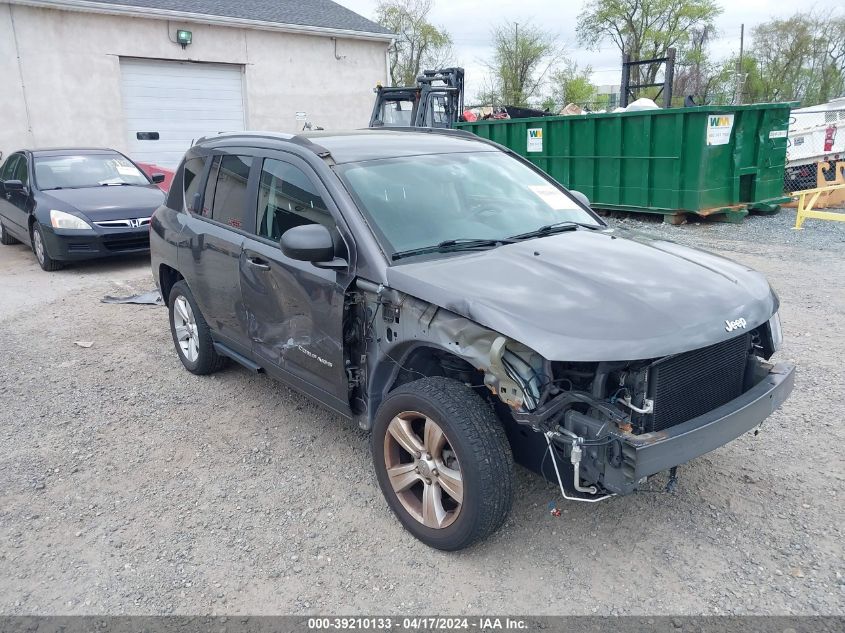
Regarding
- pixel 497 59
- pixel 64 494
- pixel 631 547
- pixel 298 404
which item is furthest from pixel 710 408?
pixel 497 59

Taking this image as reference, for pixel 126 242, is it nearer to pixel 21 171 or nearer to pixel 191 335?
pixel 21 171

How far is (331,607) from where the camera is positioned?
9.36ft

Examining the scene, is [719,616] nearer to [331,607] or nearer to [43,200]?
[331,607]

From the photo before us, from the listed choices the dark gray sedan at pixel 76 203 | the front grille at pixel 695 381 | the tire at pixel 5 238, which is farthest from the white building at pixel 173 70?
the front grille at pixel 695 381

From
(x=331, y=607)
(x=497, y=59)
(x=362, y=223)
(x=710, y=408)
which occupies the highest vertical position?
(x=497, y=59)

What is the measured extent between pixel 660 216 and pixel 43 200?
32.5 ft

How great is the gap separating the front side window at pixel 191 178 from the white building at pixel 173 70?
1259cm

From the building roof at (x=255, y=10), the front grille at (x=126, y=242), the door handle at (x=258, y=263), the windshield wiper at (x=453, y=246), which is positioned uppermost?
the building roof at (x=255, y=10)

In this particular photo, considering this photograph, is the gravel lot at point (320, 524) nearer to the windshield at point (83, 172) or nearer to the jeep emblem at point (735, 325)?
the jeep emblem at point (735, 325)

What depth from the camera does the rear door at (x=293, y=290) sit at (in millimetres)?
3566

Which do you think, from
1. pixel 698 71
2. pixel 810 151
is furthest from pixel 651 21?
pixel 810 151

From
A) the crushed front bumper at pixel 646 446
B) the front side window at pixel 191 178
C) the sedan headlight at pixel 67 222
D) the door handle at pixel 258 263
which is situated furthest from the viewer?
the sedan headlight at pixel 67 222

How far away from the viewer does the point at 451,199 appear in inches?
152

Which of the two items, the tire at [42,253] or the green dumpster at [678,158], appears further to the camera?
the green dumpster at [678,158]
